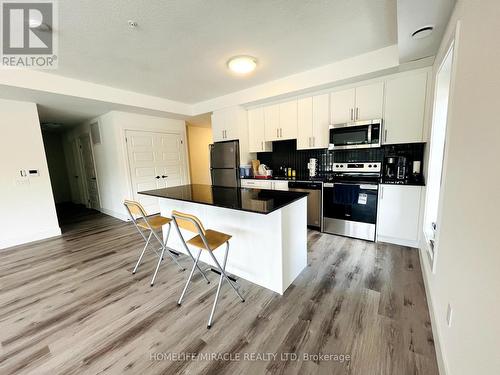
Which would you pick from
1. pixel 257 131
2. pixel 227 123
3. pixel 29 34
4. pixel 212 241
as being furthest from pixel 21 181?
pixel 257 131

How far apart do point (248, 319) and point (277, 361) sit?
1.34 feet

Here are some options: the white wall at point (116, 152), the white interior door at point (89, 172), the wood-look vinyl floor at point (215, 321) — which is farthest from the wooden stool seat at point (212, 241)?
the white interior door at point (89, 172)

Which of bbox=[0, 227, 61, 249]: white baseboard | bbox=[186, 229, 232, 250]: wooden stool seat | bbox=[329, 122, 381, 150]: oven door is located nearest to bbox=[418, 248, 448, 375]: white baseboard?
bbox=[186, 229, 232, 250]: wooden stool seat

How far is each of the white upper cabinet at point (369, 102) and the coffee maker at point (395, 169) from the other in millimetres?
701

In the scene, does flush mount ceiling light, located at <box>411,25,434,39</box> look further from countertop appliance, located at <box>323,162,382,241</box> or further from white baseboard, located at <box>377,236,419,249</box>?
white baseboard, located at <box>377,236,419,249</box>

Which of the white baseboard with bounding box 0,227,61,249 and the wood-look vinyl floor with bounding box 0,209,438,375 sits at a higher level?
the white baseboard with bounding box 0,227,61,249

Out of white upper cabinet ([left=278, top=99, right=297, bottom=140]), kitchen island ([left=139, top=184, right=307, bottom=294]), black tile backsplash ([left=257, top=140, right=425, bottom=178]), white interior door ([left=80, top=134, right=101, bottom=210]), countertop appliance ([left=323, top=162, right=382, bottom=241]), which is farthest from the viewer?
white interior door ([left=80, top=134, right=101, bottom=210])

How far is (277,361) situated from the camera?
1379 millimetres

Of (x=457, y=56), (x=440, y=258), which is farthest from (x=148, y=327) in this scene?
(x=457, y=56)

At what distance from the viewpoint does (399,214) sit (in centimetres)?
284

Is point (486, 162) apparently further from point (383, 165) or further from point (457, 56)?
point (383, 165)

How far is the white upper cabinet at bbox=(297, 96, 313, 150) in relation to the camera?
3711 millimetres

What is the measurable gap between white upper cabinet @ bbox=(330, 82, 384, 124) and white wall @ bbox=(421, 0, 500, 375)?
1556 millimetres

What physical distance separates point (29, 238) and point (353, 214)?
5547mm
